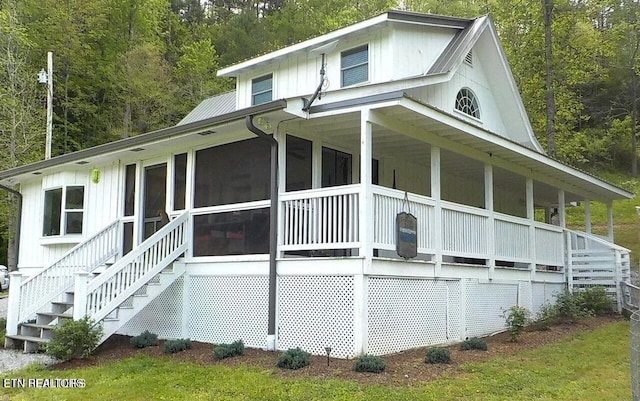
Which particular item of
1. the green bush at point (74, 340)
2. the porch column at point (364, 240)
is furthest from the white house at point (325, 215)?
the green bush at point (74, 340)

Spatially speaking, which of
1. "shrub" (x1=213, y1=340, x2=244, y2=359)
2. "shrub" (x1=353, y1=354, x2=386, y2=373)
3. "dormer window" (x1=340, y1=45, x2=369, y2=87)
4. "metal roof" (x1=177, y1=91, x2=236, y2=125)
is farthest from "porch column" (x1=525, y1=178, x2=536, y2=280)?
"metal roof" (x1=177, y1=91, x2=236, y2=125)

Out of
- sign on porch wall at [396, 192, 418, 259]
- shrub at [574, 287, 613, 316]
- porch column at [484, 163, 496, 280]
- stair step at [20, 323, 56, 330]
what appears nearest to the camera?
sign on porch wall at [396, 192, 418, 259]

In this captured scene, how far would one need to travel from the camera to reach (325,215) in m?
8.65

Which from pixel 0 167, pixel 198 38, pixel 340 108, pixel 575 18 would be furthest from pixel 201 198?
pixel 198 38

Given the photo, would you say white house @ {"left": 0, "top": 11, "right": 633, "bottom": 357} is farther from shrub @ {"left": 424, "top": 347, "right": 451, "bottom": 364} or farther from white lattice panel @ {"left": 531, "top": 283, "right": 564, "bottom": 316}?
shrub @ {"left": 424, "top": 347, "right": 451, "bottom": 364}

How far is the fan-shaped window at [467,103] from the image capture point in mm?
12477

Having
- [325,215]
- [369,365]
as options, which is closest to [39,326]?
[325,215]

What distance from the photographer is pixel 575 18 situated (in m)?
24.6

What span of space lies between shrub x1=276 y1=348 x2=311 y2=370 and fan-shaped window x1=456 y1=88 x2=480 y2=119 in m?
6.83

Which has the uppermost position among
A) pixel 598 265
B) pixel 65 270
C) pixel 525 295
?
pixel 598 265

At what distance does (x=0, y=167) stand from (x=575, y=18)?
24633 mm

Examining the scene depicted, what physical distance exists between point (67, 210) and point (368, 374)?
30.7 ft

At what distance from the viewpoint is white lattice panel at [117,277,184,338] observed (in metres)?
10.6

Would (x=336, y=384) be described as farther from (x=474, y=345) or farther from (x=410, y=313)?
(x=474, y=345)
